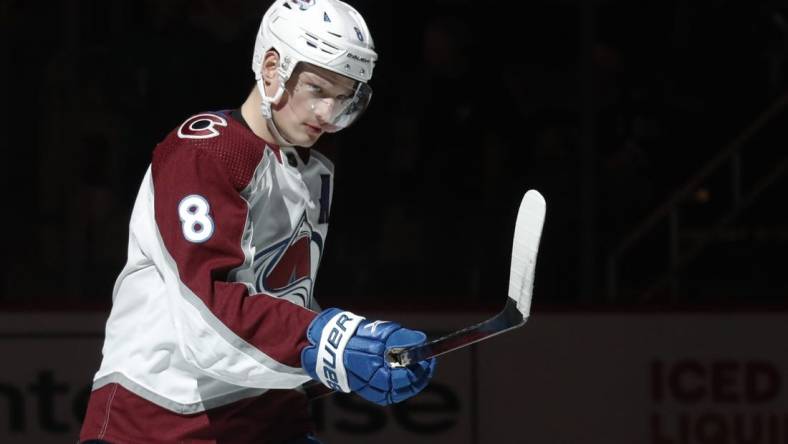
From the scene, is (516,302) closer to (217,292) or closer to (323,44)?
(217,292)

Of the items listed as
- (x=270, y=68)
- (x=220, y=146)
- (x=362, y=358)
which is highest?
(x=270, y=68)

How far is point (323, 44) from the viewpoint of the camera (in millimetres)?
2066

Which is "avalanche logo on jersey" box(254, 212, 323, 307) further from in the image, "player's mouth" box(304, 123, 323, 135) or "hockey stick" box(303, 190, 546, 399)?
"hockey stick" box(303, 190, 546, 399)

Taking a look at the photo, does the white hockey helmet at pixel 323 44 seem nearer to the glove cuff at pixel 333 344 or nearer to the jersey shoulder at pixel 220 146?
the jersey shoulder at pixel 220 146

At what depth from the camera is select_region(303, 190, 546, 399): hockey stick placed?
1734 mm

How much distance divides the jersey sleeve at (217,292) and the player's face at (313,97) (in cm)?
15

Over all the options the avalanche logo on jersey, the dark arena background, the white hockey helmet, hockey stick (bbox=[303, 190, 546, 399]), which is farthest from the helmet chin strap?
the dark arena background

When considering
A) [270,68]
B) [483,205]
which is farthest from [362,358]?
[483,205]

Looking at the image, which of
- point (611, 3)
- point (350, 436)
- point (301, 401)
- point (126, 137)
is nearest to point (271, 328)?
point (301, 401)

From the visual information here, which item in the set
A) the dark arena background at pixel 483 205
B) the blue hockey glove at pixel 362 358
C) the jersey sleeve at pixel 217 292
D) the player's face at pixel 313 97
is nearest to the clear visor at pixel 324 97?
the player's face at pixel 313 97

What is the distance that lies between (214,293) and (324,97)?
1.19 ft

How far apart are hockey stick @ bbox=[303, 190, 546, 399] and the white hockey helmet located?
429 mm

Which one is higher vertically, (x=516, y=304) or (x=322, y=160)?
(x=322, y=160)

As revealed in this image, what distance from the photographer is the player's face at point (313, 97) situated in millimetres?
2082
